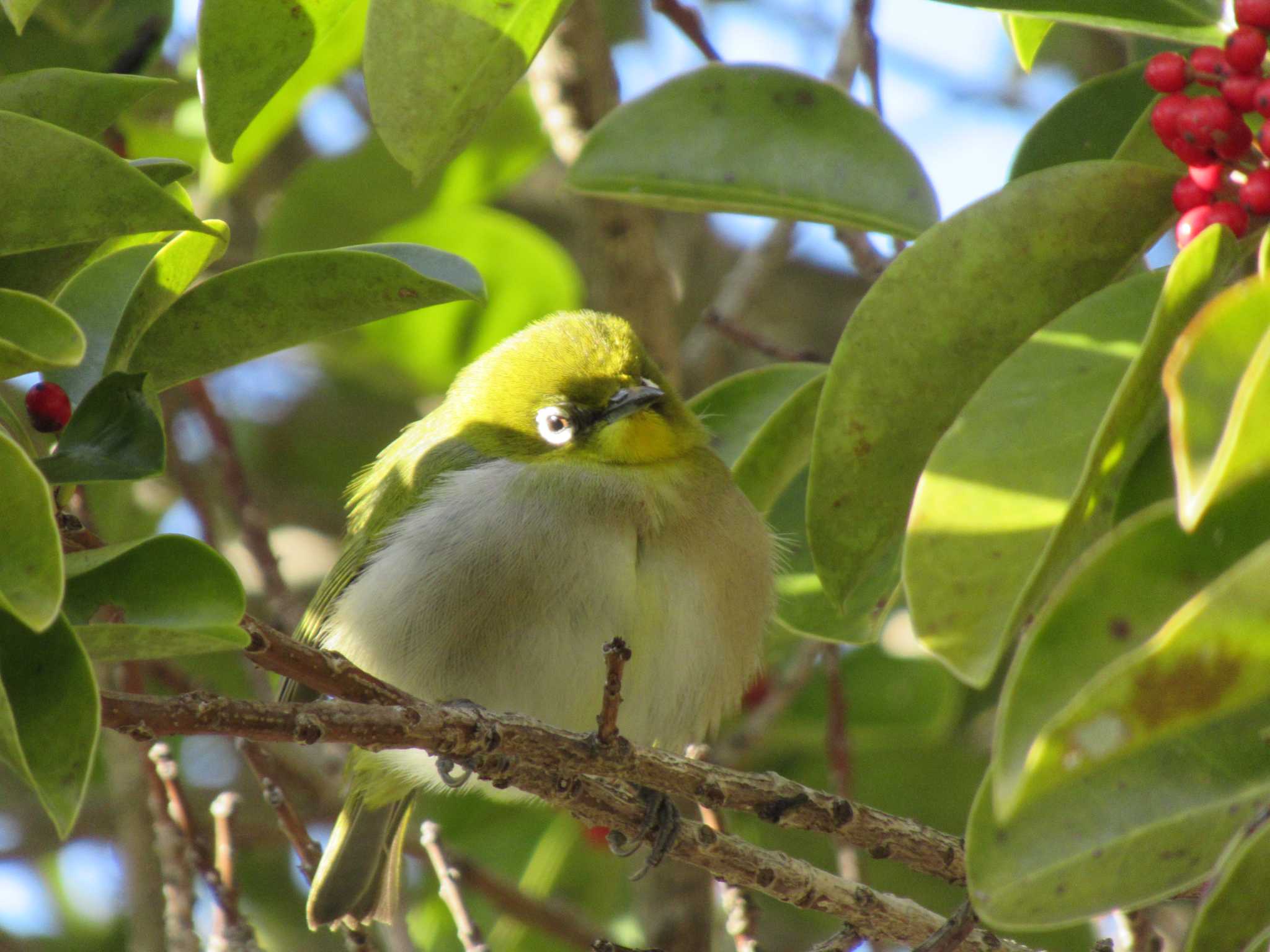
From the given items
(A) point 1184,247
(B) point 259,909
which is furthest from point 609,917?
(A) point 1184,247

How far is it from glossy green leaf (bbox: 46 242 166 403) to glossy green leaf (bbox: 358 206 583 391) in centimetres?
264

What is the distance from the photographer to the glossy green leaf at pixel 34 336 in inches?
76.7

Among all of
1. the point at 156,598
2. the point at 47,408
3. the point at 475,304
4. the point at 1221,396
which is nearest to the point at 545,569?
the point at 47,408

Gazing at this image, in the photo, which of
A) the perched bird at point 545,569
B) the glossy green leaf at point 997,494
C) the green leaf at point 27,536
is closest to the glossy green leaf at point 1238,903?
the glossy green leaf at point 997,494

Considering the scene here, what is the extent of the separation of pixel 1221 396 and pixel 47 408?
186cm

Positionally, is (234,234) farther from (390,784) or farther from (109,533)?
(390,784)

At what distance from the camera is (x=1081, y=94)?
9.26ft

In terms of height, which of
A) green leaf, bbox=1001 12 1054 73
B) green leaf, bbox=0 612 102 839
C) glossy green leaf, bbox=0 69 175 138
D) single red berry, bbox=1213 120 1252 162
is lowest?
green leaf, bbox=0 612 102 839

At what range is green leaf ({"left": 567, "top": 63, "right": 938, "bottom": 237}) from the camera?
2.89m

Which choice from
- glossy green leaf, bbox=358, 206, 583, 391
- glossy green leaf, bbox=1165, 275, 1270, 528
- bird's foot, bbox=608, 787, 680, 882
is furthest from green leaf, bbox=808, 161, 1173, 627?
glossy green leaf, bbox=358, 206, 583, 391

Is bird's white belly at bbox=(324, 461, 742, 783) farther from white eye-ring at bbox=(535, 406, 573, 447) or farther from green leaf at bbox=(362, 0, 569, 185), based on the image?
green leaf at bbox=(362, 0, 569, 185)

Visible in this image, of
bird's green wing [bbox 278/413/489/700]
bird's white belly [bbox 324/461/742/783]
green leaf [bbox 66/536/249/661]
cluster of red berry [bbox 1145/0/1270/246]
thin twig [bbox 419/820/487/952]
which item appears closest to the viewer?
green leaf [bbox 66/536/249/661]

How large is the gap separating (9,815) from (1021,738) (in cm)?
506

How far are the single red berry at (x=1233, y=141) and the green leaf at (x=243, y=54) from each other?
5.03 feet
